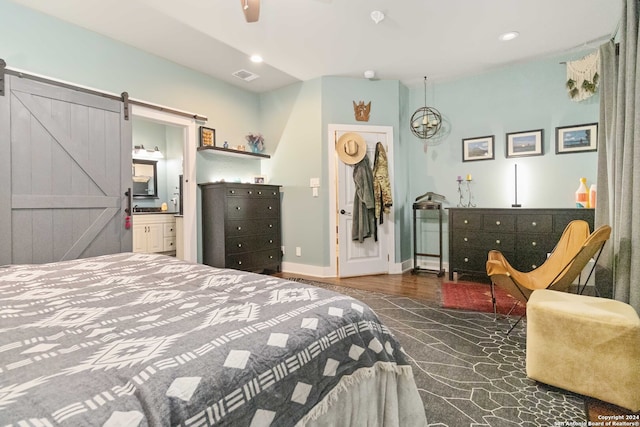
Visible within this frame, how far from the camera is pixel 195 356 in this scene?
2.22ft

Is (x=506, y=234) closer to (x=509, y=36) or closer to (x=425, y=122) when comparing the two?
(x=425, y=122)

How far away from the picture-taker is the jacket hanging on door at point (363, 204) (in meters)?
4.18

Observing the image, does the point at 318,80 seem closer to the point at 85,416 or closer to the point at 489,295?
the point at 489,295

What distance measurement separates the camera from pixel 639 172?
5.39 ft

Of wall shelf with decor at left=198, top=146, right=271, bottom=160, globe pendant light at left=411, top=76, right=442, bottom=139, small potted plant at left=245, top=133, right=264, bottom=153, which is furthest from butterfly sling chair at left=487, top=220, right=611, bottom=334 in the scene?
small potted plant at left=245, top=133, right=264, bottom=153

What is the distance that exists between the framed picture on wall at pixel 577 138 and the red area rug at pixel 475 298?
6.25ft

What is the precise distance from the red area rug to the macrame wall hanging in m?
2.46

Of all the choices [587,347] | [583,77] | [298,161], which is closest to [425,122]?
[583,77]

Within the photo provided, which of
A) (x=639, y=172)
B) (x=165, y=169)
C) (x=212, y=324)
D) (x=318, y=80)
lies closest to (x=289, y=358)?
(x=212, y=324)

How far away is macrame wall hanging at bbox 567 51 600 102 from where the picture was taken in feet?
11.1

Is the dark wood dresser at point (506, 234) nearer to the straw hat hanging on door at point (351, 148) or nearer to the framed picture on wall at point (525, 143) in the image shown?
the framed picture on wall at point (525, 143)

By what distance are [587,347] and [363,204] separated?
2910mm

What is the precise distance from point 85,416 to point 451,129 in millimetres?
4819

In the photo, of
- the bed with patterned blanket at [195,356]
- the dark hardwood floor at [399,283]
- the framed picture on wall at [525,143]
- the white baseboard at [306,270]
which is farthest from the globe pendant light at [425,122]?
→ the bed with patterned blanket at [195,356]
